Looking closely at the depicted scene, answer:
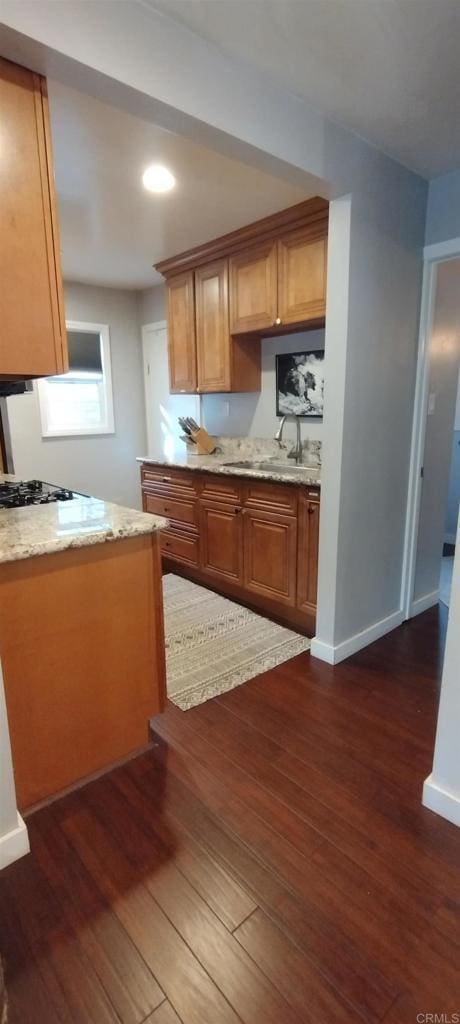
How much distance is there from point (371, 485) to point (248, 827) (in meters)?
1.63

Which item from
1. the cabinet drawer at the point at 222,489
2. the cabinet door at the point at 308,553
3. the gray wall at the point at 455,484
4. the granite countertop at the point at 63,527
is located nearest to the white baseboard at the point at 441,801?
the cabinet door at the point at 308,553

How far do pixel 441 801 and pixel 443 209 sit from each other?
2622 mm

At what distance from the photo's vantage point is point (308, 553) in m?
2.67

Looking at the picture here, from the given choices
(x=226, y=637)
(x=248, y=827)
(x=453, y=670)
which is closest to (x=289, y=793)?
(x=248, y=827)

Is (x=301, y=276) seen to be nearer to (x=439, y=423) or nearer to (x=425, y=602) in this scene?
(x=439, y=423)

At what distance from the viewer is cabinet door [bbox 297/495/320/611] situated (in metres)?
2.60

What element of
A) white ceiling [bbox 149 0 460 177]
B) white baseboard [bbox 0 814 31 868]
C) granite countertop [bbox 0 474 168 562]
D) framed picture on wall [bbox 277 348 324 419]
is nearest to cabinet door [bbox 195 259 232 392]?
framed picture on wall [bbox 277 348 324 419]

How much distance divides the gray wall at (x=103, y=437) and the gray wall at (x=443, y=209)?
10.4 feet

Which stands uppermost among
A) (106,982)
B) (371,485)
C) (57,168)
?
(57,168)

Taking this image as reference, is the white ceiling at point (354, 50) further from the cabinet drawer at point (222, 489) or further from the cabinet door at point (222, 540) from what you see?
the cabinet door at point (222, 540)

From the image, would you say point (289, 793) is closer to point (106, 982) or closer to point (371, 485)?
point (106, 982)

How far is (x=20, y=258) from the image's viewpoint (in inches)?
51.9

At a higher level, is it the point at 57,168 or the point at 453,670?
the point at 57,168

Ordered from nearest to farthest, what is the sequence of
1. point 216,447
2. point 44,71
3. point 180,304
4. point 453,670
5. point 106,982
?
point 106,982, point 44,71, point 453,670, point 180,304, point 216,447
